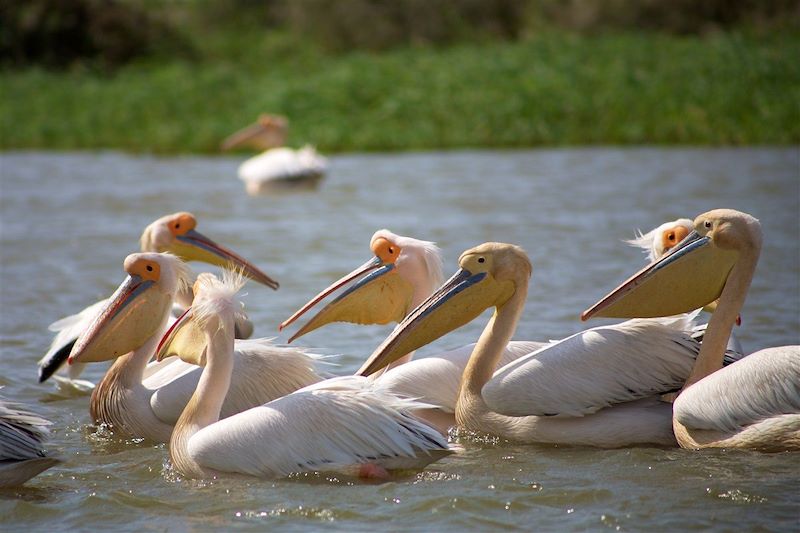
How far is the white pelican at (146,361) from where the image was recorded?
4.18 m

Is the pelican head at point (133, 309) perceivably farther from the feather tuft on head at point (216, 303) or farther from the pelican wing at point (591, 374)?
the pelican wing at point (591, 374)

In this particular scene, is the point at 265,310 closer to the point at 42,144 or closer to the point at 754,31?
the point at 42,144

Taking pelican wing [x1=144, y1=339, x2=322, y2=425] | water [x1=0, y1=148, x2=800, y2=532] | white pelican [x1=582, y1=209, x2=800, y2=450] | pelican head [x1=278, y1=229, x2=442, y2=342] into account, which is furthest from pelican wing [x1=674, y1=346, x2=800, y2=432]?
pelican wing [x1=144, y1=339, x2=322, y2=425]

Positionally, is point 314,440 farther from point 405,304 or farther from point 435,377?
point 405,304

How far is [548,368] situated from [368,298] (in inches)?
34.6

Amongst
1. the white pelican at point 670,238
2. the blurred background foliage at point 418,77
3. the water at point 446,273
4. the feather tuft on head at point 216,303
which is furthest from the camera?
the blurred background foliage at point 418,77

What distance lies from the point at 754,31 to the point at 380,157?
268 inches

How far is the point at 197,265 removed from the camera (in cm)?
823

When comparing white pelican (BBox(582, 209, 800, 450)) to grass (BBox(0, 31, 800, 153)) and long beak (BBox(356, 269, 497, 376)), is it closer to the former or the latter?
long beak (BBox(356, 269, 497, 376))

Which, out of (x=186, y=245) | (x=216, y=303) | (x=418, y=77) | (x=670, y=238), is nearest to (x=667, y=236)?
(x=670, y=238)

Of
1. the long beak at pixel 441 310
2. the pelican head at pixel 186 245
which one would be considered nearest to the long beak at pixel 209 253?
the pelican head at pixel 186 245

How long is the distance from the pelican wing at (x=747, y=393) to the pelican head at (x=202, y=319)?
1414 millimetres

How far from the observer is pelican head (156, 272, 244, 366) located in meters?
3.82

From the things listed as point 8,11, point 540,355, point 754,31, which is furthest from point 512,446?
point 8,11
